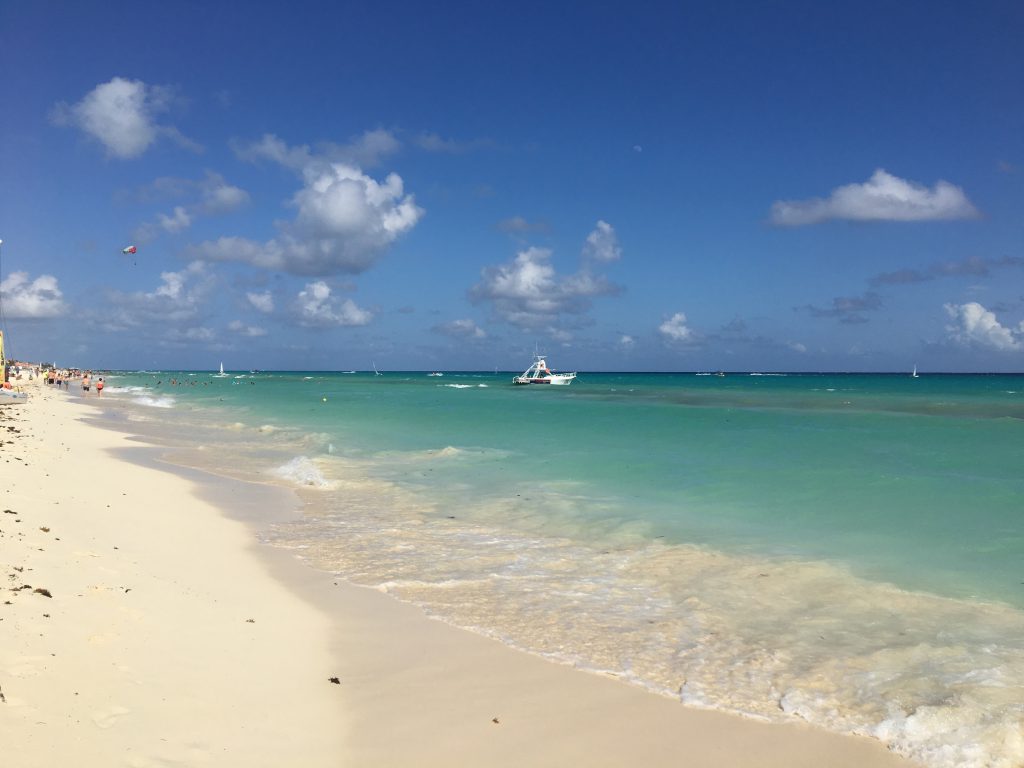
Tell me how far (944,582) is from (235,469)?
18074mm

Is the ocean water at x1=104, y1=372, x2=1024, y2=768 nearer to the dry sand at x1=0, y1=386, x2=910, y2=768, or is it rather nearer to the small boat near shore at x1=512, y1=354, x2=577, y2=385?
the dry sand at x1=0, y1=386, x2=910, y2=768

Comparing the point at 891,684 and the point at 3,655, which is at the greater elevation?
the point at 3,655

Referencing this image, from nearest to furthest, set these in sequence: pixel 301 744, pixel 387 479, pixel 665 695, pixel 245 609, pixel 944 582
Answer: pixel 301 744 → pixel 665 695 → pixel 245 609 → pixel 944 582 → pixel 387 479

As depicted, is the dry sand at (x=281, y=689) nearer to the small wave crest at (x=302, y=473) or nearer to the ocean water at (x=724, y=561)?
the ocean water at (x=724, y=561)

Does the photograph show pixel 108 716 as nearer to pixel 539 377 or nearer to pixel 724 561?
pixel 724 561

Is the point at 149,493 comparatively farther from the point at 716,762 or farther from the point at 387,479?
the point at 716,762

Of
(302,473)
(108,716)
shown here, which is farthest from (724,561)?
(302,473)

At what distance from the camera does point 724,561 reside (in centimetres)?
1097

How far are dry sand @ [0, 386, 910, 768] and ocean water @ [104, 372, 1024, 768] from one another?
1.78 feet

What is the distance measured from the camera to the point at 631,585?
9656 millimetres

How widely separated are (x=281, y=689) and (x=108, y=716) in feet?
4.66

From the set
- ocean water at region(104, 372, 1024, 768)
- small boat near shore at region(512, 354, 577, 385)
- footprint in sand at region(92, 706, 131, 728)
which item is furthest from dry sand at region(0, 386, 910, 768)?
small boat near shore at region(512, 354, 577, 385)

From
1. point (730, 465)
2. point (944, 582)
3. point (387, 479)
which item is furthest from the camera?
point (730, 465)

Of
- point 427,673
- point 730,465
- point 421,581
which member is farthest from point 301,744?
point 730,465
